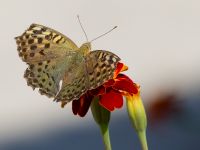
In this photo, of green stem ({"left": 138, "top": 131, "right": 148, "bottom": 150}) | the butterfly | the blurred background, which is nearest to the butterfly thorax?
the butterfly

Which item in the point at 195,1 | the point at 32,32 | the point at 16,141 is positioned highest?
the point at 32,32

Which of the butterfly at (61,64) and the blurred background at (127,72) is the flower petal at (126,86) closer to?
the butterfly at (61,64)

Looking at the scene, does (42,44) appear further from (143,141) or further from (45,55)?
(143,141)

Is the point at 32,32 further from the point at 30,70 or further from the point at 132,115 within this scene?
the point at 132,115

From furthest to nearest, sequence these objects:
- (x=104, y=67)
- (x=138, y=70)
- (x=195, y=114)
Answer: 1. (x=138, y=70)
2. (x=195, y=114)
3. (x=104, y=67)

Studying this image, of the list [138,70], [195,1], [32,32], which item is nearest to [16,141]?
[138,70]

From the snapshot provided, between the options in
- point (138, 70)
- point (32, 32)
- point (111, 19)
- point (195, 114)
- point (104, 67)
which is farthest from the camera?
point (111, 19)
